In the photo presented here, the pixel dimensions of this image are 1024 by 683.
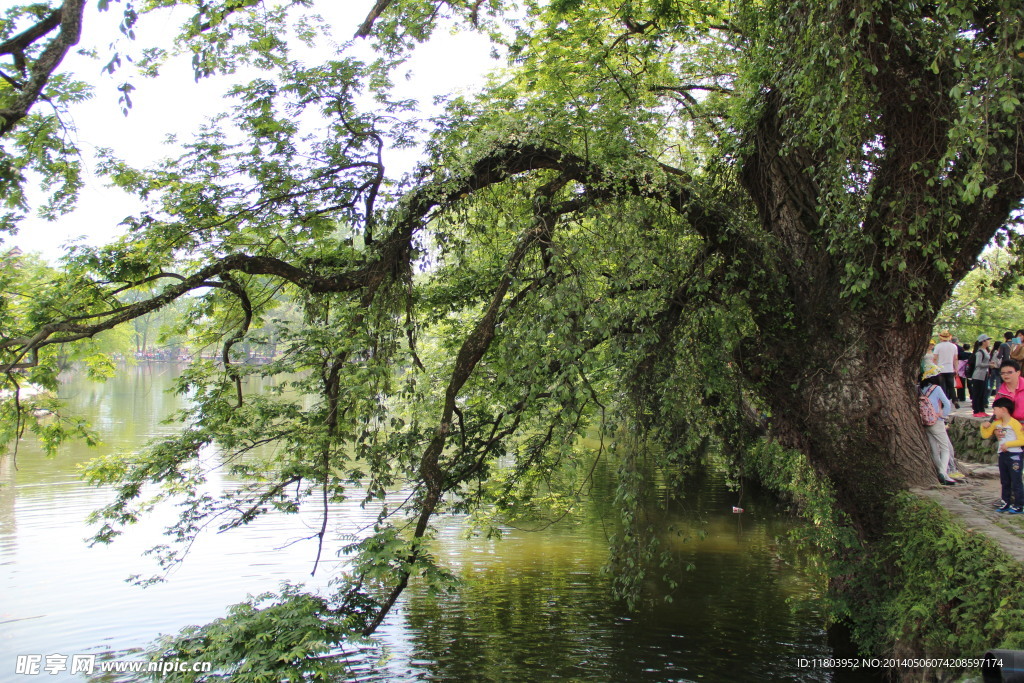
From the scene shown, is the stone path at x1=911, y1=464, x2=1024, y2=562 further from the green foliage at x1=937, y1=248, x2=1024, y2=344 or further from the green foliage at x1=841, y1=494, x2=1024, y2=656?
the green foliage at x1=937, y1=248, x2=1024, y2=344

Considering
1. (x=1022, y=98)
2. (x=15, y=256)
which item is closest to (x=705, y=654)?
(x=1022, y=98)

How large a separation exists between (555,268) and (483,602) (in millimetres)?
6282

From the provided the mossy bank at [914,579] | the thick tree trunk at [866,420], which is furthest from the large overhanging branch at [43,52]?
the thick tree trunk at [866,420]

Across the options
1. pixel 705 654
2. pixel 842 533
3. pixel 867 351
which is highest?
pixel 867 351

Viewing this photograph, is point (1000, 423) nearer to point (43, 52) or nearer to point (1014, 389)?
point (1014, 389)

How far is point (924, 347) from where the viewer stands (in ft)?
27.7

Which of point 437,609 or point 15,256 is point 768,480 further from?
point 15,256

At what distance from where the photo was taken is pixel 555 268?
6801mm

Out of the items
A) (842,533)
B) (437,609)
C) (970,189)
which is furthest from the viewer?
(437,609)

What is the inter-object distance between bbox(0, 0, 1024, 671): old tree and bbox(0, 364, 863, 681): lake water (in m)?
Answer: 1.76

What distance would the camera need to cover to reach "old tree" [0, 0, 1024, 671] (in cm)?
679

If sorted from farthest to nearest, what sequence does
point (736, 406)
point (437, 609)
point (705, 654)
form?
point (437, 609) → point (705, 654) → point (736, 406)

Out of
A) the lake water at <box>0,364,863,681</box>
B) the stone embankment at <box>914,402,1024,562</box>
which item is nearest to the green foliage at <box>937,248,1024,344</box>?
the lake water at <box>0,364,863,681</box>

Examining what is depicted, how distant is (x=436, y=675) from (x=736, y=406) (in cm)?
464
